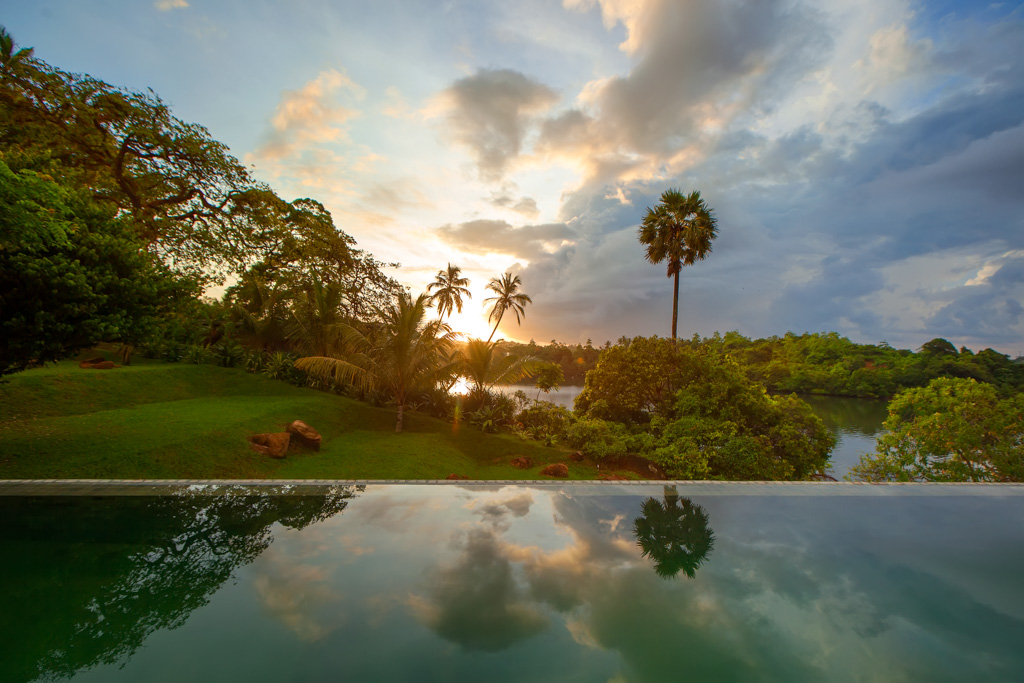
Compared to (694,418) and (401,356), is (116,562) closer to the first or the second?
(401,356)

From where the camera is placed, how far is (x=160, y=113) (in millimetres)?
13953

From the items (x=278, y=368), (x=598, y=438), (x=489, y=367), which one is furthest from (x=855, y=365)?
(x=278, y=368)

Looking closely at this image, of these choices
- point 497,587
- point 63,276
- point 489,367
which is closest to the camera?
point 497,587

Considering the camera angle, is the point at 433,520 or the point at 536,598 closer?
the point at 536,598

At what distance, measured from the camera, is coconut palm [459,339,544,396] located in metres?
16.4

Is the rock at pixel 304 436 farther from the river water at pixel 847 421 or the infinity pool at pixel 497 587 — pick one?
the river water at pixel 847 421

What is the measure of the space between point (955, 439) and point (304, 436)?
17683 millimetres

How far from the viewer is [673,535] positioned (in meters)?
4.16

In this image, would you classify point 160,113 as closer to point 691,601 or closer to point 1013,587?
point 691,601

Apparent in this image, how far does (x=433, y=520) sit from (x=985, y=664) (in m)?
4.09

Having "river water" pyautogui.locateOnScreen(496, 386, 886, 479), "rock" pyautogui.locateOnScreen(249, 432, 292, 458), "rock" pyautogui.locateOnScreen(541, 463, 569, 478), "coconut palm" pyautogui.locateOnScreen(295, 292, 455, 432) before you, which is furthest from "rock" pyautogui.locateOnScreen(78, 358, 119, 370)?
"rock" pyautogui.locateOnScreen(541, 463, 569, 478)

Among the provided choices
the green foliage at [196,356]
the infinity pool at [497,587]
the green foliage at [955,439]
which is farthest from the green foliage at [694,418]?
the green foliage at [196,356]

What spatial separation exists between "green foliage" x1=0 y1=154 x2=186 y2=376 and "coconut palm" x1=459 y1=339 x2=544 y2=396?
9.88m

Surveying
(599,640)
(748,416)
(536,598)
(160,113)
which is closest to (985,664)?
(599,640)
